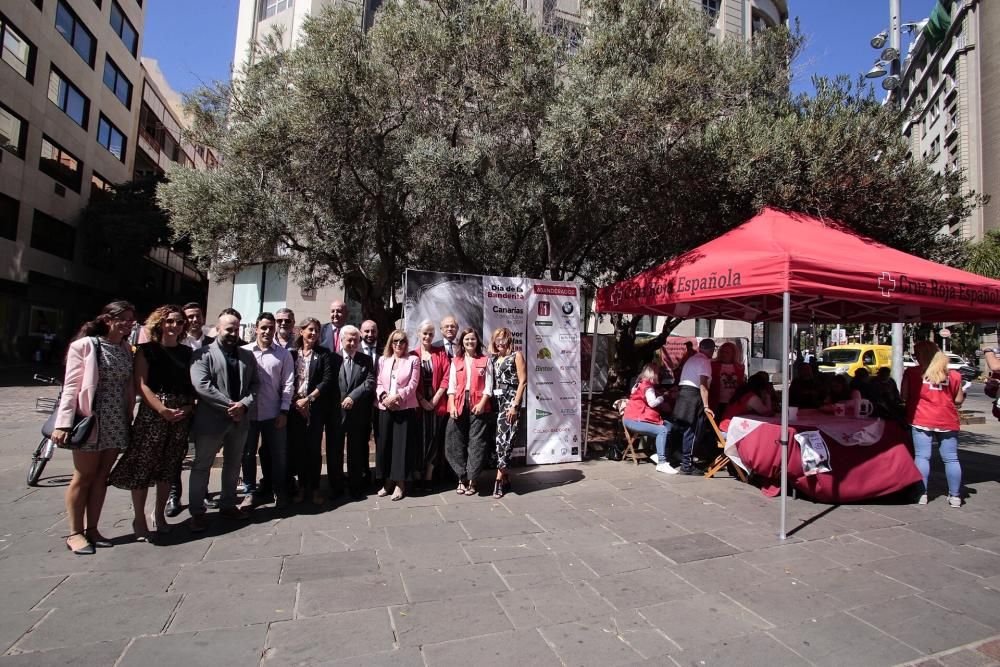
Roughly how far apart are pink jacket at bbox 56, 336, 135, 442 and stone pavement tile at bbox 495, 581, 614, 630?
9.82 feet

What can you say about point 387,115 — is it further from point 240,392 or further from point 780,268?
point 780,268

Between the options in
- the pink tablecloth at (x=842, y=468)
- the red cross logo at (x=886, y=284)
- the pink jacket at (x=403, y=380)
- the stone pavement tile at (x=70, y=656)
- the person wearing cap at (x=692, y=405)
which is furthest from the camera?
the person wearing cap at (x=692, y=405)

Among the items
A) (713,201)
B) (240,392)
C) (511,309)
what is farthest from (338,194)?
(713,201)

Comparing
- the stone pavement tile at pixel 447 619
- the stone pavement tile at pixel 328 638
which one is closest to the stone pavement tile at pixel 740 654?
the stone pavement tile at pixel 447 619

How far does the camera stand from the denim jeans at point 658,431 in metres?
6.89

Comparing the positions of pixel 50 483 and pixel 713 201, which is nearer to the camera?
pixel 50 483

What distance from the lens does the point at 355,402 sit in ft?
17.2

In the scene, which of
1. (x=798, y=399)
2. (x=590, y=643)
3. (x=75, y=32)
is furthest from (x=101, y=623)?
(x=75, y=32)

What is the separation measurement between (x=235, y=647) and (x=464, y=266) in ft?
24.9

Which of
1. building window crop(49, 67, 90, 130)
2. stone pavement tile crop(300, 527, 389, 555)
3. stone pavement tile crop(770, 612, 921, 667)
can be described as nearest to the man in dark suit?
stone pavement tile crop(300, 527, 389, 555)

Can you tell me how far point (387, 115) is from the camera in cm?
781

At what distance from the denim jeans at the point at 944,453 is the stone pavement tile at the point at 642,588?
3719 millimetres

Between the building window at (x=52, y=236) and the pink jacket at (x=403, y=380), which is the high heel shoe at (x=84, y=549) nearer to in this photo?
the pink jacket at (x=403, y=380)

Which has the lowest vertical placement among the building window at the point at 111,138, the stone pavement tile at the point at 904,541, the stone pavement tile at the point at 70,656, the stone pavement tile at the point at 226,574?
the stone pavement tile at the point at 70,656
